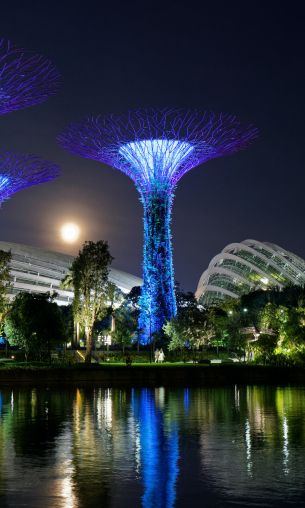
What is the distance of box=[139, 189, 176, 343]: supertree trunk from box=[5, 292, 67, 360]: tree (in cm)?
1479

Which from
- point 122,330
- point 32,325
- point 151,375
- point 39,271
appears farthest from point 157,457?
point 39,271

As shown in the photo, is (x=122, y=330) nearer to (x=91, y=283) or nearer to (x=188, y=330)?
(x=188, y=330)

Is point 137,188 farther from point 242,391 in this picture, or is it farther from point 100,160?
point 242,391

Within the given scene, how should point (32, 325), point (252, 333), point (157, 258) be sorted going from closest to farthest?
point (32, 325) → point (252, 333) → point (157, 258)

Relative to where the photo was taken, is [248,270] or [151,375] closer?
[151,375]

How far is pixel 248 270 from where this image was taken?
4860 inches

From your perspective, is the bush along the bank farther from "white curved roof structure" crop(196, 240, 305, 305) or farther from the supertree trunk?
"white curved roof structure" crop(196, 240, 305, 305)

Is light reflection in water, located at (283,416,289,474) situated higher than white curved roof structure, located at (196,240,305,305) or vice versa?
white curved roof structure, located at (196,240,305,305)

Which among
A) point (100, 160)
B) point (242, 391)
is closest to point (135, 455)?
point (242, 391)

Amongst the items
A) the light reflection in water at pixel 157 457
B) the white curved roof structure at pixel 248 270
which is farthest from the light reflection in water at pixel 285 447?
the white curved roof structure at pixel 248 270

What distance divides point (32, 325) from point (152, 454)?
39169 mm

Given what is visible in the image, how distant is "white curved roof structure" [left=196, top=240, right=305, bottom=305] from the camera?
394 ft

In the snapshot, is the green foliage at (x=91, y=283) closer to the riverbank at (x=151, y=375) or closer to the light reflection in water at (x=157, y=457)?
the riverbank at (x=151, y=375)

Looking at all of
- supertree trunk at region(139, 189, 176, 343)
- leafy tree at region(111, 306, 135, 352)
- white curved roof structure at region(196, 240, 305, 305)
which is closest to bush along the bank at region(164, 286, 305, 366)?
supertree trunk at region(139, 189, 176, 343)
